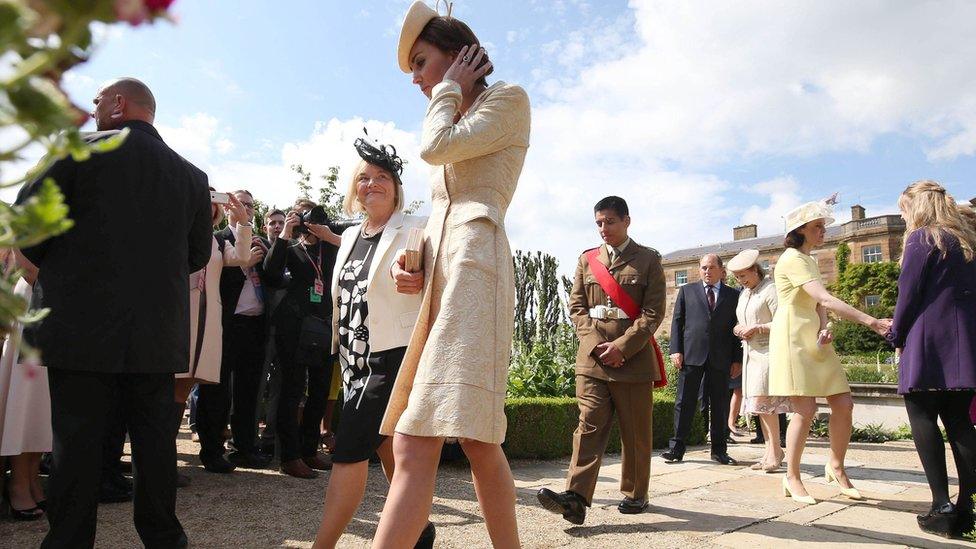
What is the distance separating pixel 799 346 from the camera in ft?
16.2

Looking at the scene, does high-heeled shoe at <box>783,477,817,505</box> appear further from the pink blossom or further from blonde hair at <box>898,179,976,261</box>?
the pink blossom

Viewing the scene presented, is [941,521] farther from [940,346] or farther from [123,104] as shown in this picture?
[123,104]

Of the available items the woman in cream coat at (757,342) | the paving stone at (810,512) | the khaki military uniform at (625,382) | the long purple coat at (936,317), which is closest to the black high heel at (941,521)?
the paving stone at (810,512)

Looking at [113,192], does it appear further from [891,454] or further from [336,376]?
[891,454]

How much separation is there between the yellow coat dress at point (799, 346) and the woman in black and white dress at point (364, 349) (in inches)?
120

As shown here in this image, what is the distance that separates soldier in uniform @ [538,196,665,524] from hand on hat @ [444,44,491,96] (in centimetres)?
249

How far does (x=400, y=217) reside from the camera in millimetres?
3334

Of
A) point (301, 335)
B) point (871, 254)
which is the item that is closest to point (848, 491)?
point (301, 335)

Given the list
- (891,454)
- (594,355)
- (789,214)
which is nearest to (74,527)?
(594,355)

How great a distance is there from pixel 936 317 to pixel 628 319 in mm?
1876

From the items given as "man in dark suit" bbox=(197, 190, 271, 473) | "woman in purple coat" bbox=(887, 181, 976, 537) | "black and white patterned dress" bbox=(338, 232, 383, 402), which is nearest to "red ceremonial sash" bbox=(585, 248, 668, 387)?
"woman in purple coat" bbox=(887, 181, 976, 537)

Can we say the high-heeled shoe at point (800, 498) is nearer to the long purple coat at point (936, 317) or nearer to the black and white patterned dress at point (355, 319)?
the long purple coat at point (936, 317)

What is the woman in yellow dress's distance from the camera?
4.83 meters

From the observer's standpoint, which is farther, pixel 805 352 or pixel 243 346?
pixel 243 346
